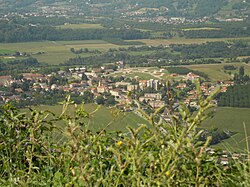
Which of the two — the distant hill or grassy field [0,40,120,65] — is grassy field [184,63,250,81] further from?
the distant hill

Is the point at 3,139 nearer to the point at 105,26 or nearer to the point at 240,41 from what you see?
the point at 240,41

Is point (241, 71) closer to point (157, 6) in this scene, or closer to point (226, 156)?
point (226, 156)

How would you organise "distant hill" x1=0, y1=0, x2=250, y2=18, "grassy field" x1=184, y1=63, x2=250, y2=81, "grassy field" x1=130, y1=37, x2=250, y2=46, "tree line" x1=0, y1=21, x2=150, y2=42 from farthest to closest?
"distant hill" x1=0, y1=0, x2=250, y2=18 → "grassy field" x1=130, y1=37, x2=250, y2=46 → "tree line" x1=0, y1=21, x2=150, y2=42 → "grassy field" x1=184, y1=63, x2=250, y2=81

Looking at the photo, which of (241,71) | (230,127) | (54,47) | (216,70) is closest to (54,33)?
(54,47)

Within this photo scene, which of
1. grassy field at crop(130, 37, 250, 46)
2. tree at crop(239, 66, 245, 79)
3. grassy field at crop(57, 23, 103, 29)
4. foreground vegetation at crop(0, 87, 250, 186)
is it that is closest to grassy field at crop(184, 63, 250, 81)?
tree at crop(239, 66, 245, 79)

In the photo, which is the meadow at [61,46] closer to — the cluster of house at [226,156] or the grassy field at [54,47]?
the grassy field at [54,47]

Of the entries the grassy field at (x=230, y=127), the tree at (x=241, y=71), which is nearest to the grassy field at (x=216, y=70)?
the tree at (x=241, y=71)

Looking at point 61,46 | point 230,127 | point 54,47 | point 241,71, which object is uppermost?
point 230,127
